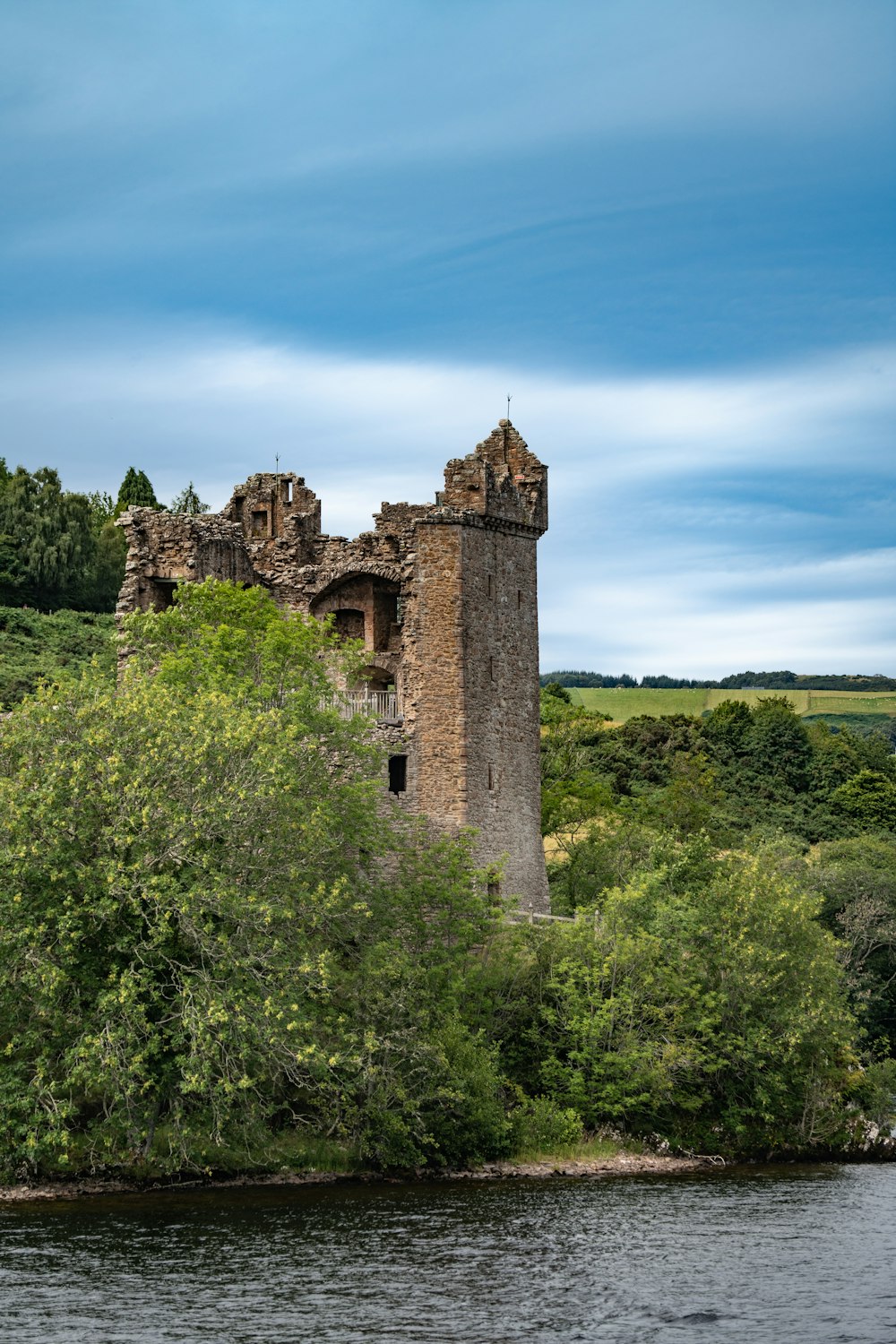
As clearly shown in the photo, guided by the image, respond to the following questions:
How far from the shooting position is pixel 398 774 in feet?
170

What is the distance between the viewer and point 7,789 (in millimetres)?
34625

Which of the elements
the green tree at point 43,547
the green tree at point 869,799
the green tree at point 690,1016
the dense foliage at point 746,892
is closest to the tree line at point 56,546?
the green tree at point 43,547

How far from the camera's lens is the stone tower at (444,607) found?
169 feet

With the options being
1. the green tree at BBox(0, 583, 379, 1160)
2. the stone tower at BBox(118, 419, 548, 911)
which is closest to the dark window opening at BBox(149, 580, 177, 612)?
the stone tower at BBox(118, 419, 548, 911)

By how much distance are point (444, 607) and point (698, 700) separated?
7855 centimetres

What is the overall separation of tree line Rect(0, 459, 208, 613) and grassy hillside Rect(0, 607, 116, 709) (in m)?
1.43

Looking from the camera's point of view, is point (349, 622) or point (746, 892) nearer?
point (746, 892)

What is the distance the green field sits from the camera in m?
124

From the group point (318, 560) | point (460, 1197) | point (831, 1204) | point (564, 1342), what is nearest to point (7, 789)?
point (460, 1197)

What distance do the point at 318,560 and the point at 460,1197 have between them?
24.9 m

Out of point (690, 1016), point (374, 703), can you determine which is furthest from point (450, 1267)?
point (374, 703)

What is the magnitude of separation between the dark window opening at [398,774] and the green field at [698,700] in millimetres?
63835

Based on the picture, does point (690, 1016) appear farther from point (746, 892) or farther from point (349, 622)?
point (349, 622)

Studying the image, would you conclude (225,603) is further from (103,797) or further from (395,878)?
(103,797)
